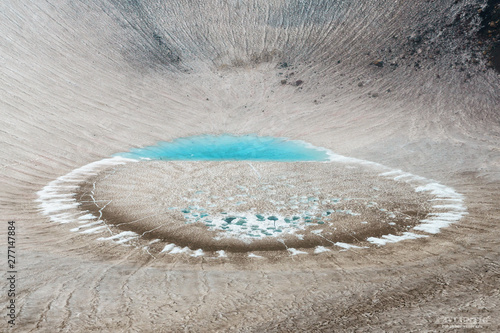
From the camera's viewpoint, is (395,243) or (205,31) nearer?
(395,243)

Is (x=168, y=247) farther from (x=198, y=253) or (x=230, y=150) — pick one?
(x=230, y=150)

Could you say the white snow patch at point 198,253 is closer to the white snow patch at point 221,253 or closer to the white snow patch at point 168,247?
the white snow patch at point 221,253

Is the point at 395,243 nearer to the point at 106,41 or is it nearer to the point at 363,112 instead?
the point at 363,112

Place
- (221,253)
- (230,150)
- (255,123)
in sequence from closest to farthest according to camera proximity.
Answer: (221,253), (230,150), (255,123)

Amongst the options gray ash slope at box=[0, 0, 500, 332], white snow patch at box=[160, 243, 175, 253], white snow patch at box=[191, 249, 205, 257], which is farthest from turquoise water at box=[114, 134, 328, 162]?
white snow patch at box=[191, 249, 205, 257]

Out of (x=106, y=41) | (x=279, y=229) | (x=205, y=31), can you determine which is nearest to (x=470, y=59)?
(x=205, y=31)

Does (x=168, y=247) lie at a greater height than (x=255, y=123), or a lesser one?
lesser

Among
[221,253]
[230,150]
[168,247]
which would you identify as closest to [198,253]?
[221,253]

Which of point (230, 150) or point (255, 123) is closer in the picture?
point (230, 150)

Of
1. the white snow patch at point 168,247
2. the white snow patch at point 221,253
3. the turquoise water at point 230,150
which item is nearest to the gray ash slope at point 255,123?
the white snow patch at point 221,253
